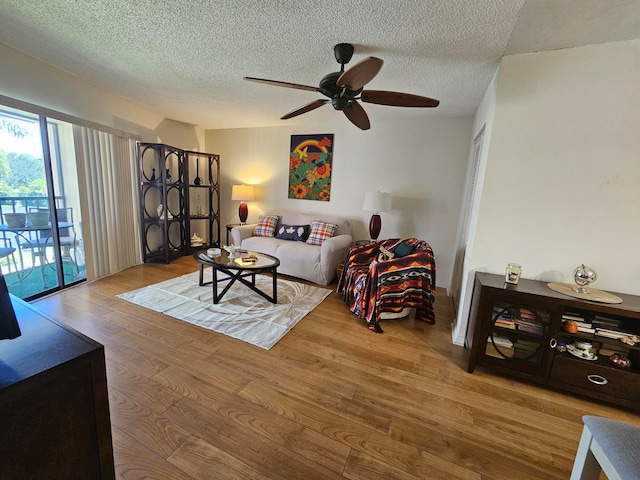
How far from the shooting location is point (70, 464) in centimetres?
81

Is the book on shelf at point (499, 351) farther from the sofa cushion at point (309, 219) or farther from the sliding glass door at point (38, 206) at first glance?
the sliding glass door at point (38, 206)

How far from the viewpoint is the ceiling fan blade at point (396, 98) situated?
6.43ft

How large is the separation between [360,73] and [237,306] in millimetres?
2346

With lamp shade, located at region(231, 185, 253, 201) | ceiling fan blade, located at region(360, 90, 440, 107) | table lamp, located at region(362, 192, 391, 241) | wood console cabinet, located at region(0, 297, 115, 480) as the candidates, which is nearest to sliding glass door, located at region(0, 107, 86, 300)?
lamp shade, located at region(231, 185, 253, 201)

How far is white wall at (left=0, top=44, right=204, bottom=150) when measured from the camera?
245 cm

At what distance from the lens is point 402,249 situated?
9.67ft

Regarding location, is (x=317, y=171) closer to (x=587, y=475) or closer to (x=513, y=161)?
(x=513, y=161)

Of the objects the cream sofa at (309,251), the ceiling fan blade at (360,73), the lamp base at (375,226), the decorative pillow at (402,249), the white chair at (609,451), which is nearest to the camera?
the white chair at (609,451)

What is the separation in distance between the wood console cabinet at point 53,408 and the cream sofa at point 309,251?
2.74 metres

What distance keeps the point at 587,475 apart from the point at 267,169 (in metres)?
4.72

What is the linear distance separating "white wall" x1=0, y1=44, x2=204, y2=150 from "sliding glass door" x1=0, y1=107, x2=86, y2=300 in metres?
0.20

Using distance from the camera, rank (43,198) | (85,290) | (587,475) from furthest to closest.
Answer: (85,290), (43,198), (587,475)

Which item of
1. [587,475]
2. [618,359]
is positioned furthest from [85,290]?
[618,359]

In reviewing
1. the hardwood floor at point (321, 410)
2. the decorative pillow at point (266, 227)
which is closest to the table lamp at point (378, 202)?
the decorative pillow at point (266, 227)
